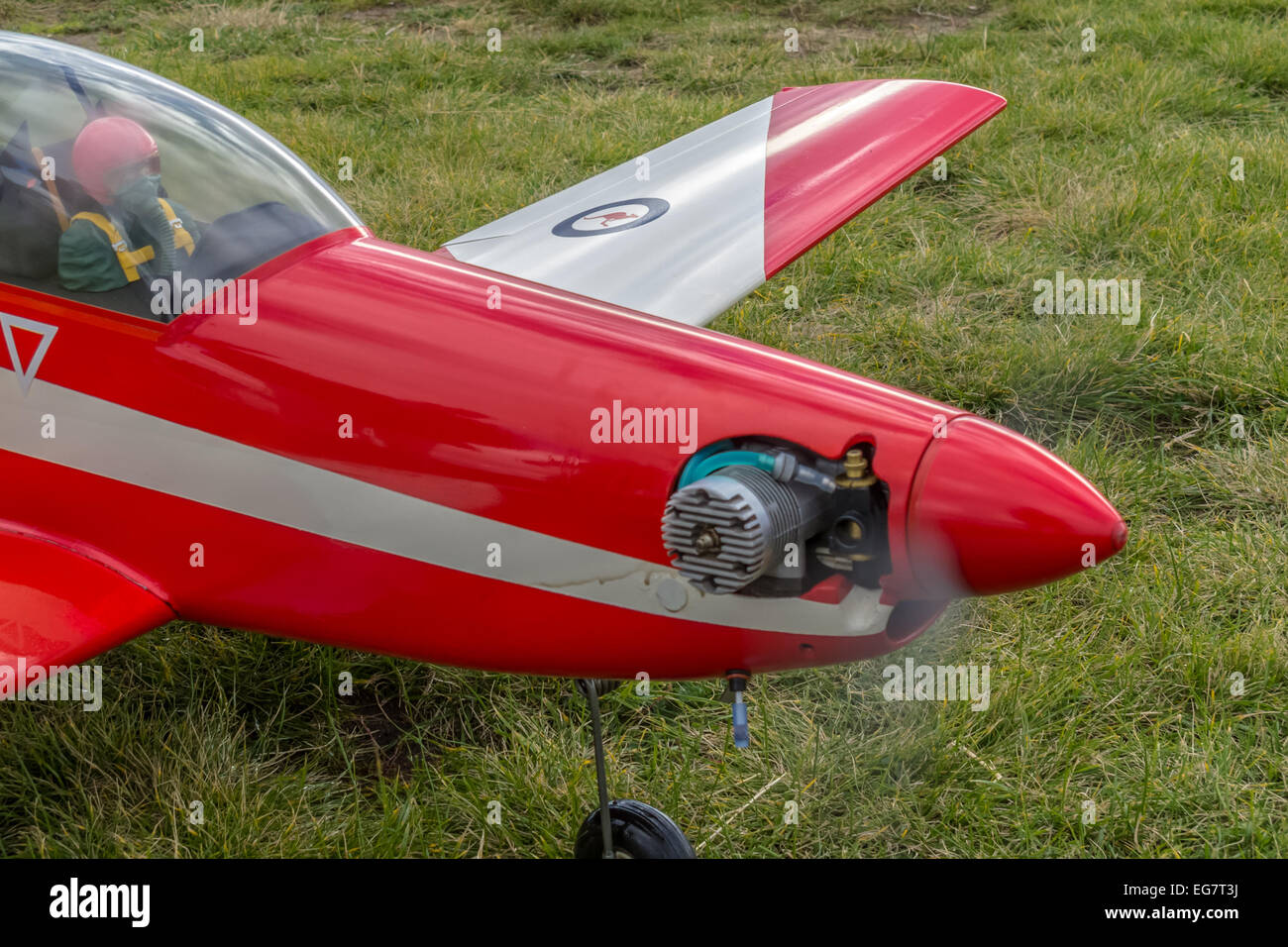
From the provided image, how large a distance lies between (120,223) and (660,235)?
1886 millimetres

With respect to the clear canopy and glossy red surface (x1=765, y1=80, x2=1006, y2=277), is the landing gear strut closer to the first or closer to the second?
the clear canopy

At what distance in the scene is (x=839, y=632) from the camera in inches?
75.0

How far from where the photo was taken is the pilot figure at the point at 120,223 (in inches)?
90.7

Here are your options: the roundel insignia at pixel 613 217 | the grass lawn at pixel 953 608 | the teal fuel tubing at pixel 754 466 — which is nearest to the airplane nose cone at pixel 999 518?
the teal fuel tubing at pixel 754 466

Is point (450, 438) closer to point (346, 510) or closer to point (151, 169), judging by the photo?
point (346, 510)

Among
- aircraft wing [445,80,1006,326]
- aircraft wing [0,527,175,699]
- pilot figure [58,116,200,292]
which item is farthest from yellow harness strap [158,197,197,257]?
aircraft wing [445,80,1006,326]

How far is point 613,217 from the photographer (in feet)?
13.3

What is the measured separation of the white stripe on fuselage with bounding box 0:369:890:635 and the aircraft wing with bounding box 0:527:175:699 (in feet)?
0.48

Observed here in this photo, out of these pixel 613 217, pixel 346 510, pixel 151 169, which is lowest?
pixel 346 510

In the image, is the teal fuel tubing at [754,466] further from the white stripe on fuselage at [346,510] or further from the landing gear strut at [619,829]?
the landing gear strut at [619,829]

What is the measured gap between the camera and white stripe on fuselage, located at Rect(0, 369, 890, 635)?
1950 millimetres

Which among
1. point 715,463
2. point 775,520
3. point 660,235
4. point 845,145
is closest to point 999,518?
point 775,520
